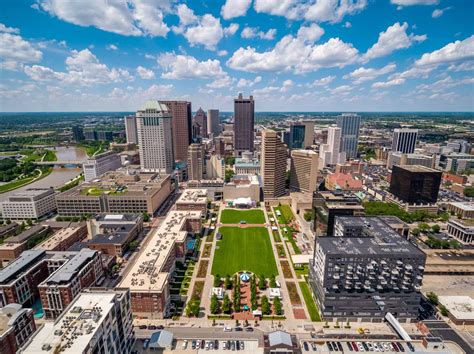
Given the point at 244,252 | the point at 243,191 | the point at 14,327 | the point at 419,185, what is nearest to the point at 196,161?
the point at 243,191

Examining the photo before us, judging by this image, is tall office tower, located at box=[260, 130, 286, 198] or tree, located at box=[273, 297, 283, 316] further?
tall office tower, located at box=[260, 130, 286, 198]

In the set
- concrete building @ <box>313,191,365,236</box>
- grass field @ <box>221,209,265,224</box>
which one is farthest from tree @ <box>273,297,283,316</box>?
grass field @ <box>221,209,265,224</box>

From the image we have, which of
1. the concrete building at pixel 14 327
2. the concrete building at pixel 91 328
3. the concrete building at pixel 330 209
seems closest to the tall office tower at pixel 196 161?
the concrete building at pixel 330 209

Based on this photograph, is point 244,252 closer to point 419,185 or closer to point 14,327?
A: point 14,327

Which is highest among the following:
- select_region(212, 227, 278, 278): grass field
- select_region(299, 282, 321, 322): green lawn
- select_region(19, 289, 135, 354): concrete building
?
select_region(19, 289, 135, 354): concrete building

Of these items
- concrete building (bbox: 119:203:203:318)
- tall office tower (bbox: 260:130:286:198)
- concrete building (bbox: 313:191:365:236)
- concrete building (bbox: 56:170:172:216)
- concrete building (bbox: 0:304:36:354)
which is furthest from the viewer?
tall office tower (bbox: 260:130:286:198)

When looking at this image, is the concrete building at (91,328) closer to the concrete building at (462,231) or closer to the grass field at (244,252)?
the grass field at (244,252)

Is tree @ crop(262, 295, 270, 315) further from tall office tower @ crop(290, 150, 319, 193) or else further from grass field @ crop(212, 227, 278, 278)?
tall office tower @ crop(290, 150, 319, 193)
